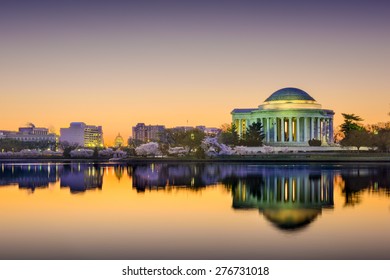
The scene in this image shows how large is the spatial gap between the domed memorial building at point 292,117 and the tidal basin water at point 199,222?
71674 mm

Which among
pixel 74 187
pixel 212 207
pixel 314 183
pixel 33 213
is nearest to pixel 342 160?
pixel 314 183

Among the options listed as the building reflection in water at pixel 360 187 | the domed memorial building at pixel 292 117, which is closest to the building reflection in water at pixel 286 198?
the building reflection in water at pixel 360 187

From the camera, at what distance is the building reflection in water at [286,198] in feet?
66.8

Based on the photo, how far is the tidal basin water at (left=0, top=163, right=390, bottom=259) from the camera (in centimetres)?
1459

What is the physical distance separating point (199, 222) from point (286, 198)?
8688 mm

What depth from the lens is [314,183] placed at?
114ft

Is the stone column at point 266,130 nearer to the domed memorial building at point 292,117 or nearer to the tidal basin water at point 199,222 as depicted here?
the domed memorial building at point 292,117

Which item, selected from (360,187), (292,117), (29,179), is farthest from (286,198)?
(292,117)

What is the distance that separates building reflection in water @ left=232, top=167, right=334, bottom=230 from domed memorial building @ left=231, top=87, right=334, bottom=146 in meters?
66.8

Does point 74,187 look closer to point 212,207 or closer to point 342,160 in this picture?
A: point 212,207

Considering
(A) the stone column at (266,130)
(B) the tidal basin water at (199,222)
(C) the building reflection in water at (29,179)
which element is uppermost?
(A) the stone column at (266,130)

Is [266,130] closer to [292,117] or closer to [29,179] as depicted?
[292,117]

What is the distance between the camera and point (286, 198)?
87.9 ft

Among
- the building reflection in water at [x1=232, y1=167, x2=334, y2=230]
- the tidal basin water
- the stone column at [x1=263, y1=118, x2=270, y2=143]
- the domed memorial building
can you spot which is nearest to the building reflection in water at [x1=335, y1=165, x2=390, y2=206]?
the tidal basin water
